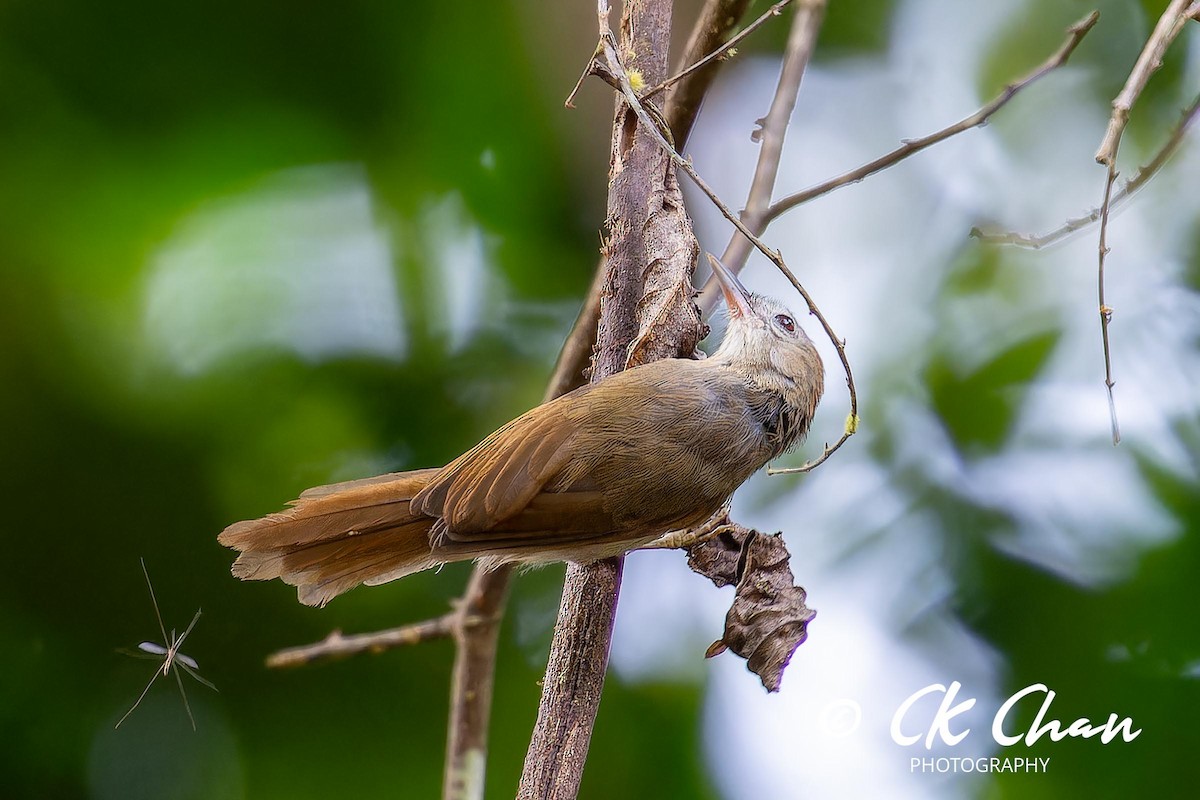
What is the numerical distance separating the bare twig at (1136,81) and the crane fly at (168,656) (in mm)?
2124

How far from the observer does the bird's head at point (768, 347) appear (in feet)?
7.58

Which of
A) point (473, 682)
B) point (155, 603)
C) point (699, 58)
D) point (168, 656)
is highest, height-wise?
point (699, 58)

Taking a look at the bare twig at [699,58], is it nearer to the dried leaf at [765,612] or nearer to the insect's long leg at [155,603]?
the dried leaf at [765,612]

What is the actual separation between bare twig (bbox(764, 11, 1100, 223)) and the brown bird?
523mm

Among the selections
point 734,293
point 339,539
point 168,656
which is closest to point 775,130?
point 734,293

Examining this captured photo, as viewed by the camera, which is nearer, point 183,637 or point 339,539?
point 339,539

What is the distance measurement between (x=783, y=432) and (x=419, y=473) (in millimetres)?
901

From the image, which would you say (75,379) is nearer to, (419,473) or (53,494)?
(53,494)

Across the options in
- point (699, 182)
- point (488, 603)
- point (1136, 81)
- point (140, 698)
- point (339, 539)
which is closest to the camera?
point (699, 182)

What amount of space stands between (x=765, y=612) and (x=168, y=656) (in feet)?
4.32

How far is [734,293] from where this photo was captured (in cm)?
241

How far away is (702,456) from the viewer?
6.68ft

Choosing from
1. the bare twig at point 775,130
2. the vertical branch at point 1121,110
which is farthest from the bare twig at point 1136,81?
the bare twig at point 775,130

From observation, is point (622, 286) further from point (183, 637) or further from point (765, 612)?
point (183, 637)
